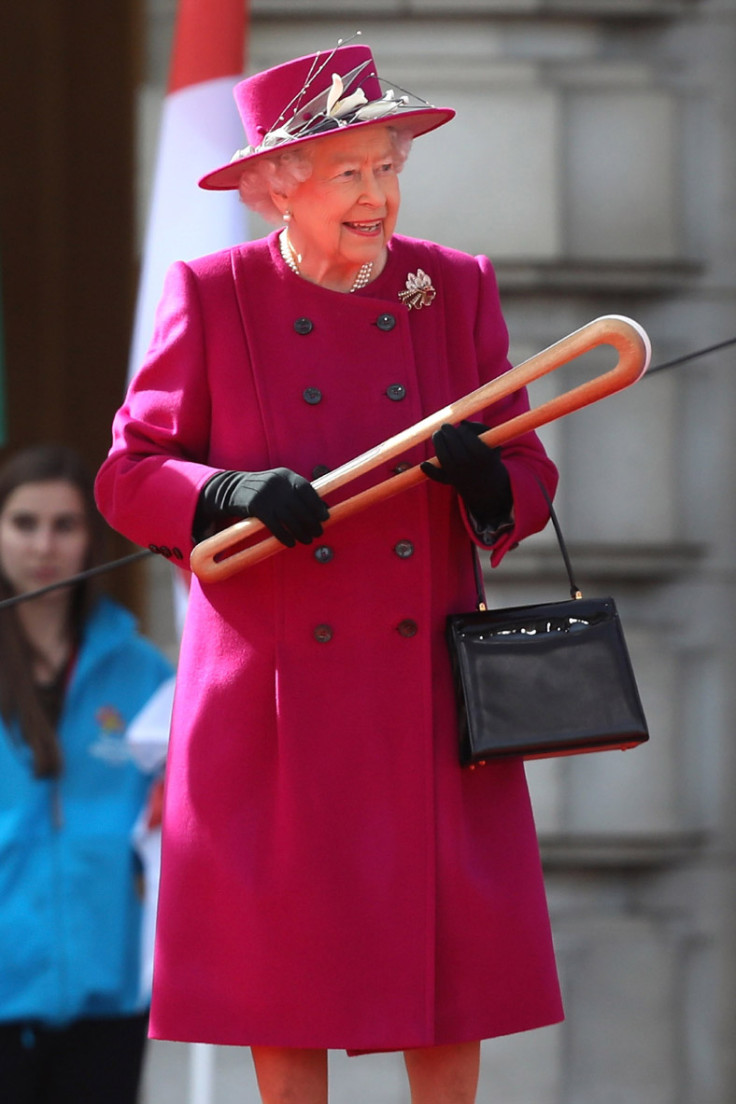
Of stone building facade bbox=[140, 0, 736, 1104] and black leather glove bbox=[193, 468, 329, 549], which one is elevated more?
black leather glove bbox=[193, 468, 329, 549]

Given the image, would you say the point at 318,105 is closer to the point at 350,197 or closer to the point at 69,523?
the point at 350,197

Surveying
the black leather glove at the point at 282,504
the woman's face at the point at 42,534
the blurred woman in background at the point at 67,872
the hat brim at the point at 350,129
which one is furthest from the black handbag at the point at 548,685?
the woman's face at the point at 42,534

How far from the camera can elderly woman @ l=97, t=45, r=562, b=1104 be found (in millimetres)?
2352

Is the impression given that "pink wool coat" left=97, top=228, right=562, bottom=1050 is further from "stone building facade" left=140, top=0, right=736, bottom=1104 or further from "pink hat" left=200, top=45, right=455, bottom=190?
"stone building facade" left=140, top=0, right=736, bottom=1104

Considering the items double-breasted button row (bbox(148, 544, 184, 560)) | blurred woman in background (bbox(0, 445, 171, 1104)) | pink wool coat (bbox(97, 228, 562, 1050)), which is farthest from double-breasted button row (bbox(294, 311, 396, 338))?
blurred woman in background (bbox(0, 445, 171, 1104))

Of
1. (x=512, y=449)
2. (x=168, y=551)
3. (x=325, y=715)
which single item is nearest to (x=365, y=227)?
(x=512, y=449)

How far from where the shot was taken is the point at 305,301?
8.20 ft

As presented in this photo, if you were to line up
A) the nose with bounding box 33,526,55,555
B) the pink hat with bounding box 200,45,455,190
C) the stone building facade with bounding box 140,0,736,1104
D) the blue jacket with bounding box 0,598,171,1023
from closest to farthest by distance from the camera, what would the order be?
the pink hat with bounding box 200,45,455,190, the blue jacket with bounding box 0,598,171,1023, the nose with bounding box 33,526,55,555, the stone building facade with bounding box 140,0,736,1104

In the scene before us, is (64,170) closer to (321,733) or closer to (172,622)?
(172,622)

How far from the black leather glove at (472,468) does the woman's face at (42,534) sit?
1.54 meters

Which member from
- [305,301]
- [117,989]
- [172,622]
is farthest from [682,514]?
[305,301]

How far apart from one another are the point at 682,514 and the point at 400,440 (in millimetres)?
2257

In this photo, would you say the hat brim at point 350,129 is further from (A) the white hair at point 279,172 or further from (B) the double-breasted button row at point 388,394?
(B) the double-breasted button row at point 388,394

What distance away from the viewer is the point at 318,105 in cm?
242
